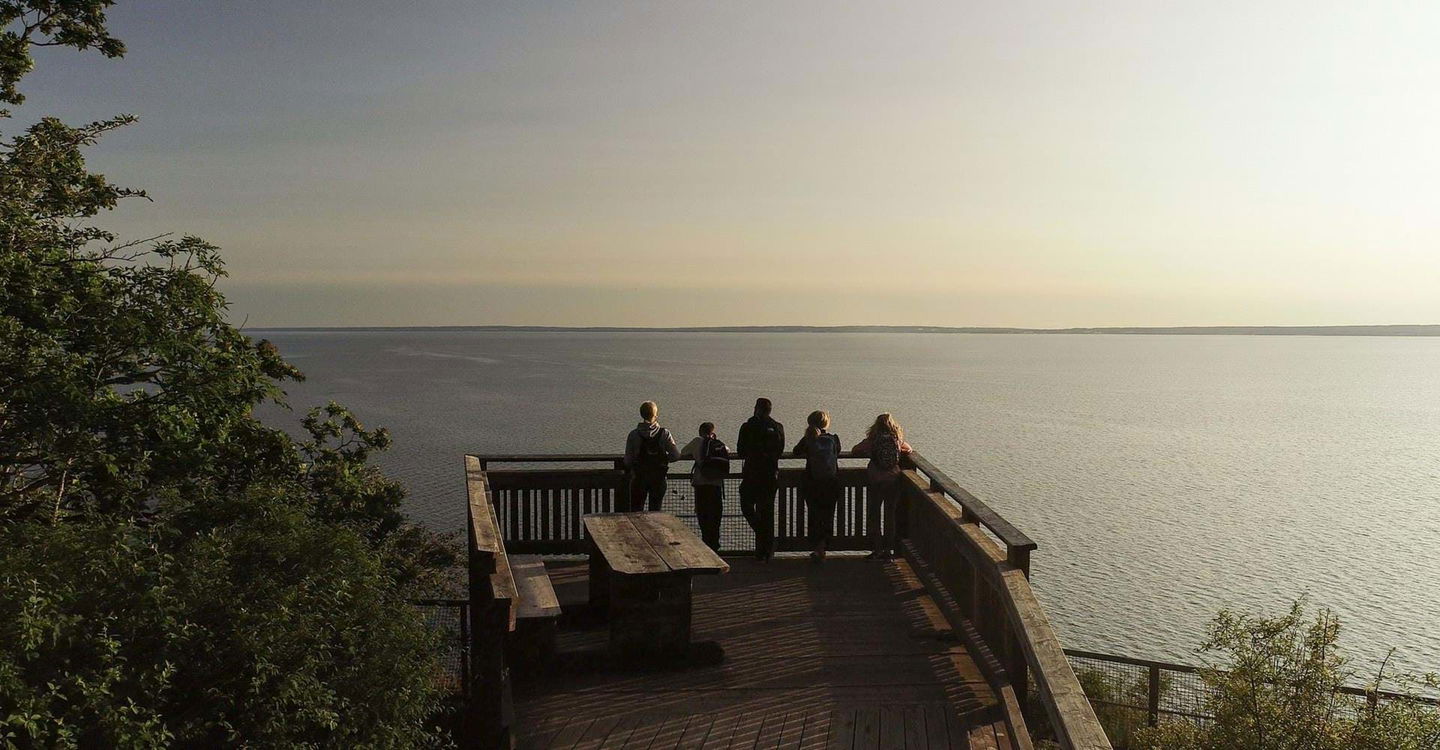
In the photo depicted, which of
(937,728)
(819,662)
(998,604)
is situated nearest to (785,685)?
(819,662)

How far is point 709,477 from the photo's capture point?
9914 millimetres

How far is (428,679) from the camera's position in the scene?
22.0 feet

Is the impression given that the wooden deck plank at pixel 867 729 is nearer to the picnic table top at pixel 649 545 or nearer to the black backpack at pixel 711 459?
the picnic table top at pixel 649 545

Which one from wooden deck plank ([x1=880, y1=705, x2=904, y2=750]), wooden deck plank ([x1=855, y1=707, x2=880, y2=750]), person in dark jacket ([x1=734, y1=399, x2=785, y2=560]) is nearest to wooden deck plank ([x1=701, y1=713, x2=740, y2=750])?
wooden deck plank ([x1=855, y1=707, x2=880, y2=750])

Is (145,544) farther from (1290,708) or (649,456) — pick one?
(1290,708)

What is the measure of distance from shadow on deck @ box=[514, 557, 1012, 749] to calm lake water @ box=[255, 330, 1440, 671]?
2473 cm

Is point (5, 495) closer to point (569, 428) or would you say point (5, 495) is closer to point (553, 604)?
point (553, 604)

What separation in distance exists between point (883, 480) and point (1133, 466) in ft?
196

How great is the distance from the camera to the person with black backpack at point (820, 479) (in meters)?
9.81

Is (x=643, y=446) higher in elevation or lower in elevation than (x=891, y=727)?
higher

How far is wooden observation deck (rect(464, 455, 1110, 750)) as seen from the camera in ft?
19.6

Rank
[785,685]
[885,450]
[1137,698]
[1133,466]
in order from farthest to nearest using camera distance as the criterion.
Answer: [1133,466] < [1137,698] < [885,450] < [785,685]

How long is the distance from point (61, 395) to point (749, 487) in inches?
258

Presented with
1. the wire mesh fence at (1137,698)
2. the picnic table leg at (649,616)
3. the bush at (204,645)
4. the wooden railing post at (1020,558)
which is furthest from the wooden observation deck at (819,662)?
the wire mesh fence at (1137,698)
